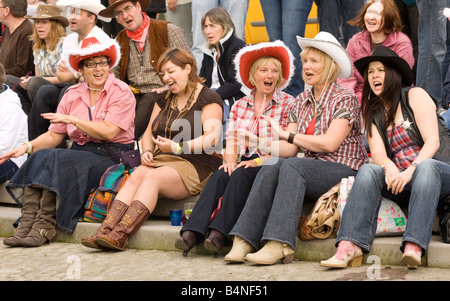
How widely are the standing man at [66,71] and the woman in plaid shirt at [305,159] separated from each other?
2.68 m

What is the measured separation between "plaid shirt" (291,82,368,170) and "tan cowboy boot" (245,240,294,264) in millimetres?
760

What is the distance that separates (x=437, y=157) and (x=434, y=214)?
21.3 inches

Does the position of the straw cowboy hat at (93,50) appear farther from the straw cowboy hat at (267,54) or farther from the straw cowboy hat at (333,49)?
the straw cowboy hat at (333,49)

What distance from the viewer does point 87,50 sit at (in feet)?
20.4

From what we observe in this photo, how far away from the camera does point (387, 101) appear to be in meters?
5.02

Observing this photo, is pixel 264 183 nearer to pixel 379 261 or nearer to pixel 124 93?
pixel 379 261

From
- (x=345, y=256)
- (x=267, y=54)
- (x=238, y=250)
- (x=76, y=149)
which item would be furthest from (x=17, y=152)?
(x=345, y=256)

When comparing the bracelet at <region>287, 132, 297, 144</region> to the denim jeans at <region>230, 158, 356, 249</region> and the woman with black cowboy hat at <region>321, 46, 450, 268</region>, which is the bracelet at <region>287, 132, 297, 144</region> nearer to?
the denim jeans at <region>230, 158, 356, 249</region>

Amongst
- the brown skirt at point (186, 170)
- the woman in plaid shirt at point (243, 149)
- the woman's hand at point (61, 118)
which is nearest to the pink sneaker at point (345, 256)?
the woman in plaid shirt at point (243, 149)

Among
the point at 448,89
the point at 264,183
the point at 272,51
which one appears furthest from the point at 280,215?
the point at 448,89

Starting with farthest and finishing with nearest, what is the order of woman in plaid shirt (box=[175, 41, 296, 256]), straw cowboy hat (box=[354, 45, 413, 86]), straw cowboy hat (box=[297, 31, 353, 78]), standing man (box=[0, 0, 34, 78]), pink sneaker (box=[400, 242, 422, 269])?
standing man (box=[0, 0, 34, 78])
straw cowboy hat (box=[297, 31, 353, 78])
woman in plaid shirt (box=[175, 41, 296, 256])
straw cowboy hat (box=[354, 45, 413, 86])
pink sneaker (box=[400, 242, 422, 269])

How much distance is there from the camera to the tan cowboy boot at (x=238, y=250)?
486 centimetres

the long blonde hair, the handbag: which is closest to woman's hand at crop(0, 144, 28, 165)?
the handbag

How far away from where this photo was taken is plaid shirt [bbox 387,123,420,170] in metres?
4.93
